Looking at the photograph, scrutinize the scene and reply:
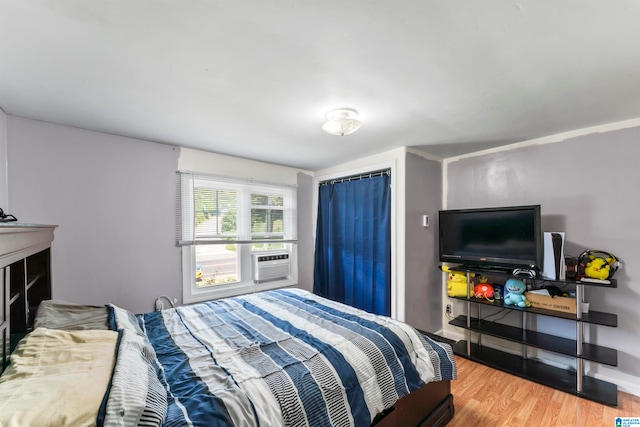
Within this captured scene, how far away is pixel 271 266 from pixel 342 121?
7.22 ft

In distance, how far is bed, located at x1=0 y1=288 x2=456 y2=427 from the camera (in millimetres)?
852

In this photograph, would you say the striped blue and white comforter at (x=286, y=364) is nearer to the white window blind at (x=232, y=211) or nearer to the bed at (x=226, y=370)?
the bed at (x=226, y=370)

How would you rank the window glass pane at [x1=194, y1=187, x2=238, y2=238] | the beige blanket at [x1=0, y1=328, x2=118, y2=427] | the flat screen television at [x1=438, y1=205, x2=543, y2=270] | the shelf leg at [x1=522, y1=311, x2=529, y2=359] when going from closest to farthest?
the beige blanket at [x1=0, y1=328, x2=118, y2=427], the flat screen television at [x1=438, y1=205, x2=543, y2=270], the shelf leg at [x1=522, y1=311, x2=529, y2=359], the window glass pane at [x1=194, y1=187, x2=238, y2=238]

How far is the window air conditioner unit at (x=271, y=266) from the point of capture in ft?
11.1

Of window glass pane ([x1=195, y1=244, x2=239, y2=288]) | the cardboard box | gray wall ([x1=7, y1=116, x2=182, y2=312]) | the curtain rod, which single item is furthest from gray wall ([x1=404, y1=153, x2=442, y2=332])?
gray wall ([x1=7, y1=116, x2=182, y2=312])

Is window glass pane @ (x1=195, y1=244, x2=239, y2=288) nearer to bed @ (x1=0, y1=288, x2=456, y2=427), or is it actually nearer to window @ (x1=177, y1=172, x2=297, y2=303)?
window @ (x1=177, y1=172, x2=297, y2=303)

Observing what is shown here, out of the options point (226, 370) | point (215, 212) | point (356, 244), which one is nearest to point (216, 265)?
point (215, 212)

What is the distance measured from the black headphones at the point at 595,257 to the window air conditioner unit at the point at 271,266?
3.01 metres

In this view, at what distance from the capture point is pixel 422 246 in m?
3.10

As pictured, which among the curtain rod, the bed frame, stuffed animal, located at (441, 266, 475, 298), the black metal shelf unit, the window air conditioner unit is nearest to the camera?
the bed frame

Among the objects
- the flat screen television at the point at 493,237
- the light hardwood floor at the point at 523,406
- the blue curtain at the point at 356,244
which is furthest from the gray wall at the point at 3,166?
the flat screen television at the point at 493,237

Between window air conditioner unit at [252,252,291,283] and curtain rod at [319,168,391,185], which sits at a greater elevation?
curtain rod at [319,168,391,185]

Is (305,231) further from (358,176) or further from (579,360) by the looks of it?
(579,360)

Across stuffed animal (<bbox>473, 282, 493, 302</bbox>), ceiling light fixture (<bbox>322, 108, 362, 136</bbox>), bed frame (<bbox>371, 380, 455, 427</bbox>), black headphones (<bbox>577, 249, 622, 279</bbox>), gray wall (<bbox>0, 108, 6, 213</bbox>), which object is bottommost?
bed frame (<bbox>371, 380, 455, 427</bbox>)
